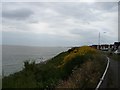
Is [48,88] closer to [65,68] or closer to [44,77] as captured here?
[44,77]

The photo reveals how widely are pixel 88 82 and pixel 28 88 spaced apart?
163 inches

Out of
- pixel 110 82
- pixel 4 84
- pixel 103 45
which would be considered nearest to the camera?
pixel 110 82

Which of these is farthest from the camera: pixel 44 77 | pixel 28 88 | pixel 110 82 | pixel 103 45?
pixel 103 45

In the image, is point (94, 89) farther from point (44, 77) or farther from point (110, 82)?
point (44, 77)

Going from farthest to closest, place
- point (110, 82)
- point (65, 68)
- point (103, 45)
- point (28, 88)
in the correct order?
point (103, 45), point (65, 68), point (28, 88), point (110, 82)

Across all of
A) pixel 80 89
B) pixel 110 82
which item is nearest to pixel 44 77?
pixel 110 82

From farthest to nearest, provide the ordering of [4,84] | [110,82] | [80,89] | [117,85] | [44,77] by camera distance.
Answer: [44,77] < [4,84] < [110,82] < [117,85] < [80,89]

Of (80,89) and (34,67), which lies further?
(34,67)

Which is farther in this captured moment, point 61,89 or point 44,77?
point 44,77

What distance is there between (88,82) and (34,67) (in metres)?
15.8

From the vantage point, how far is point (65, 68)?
29.0 m

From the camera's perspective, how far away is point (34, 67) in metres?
30.5

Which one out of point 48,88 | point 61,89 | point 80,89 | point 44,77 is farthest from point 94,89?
point 44,77

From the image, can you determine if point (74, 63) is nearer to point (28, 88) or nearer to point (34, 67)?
point (34, 67)
